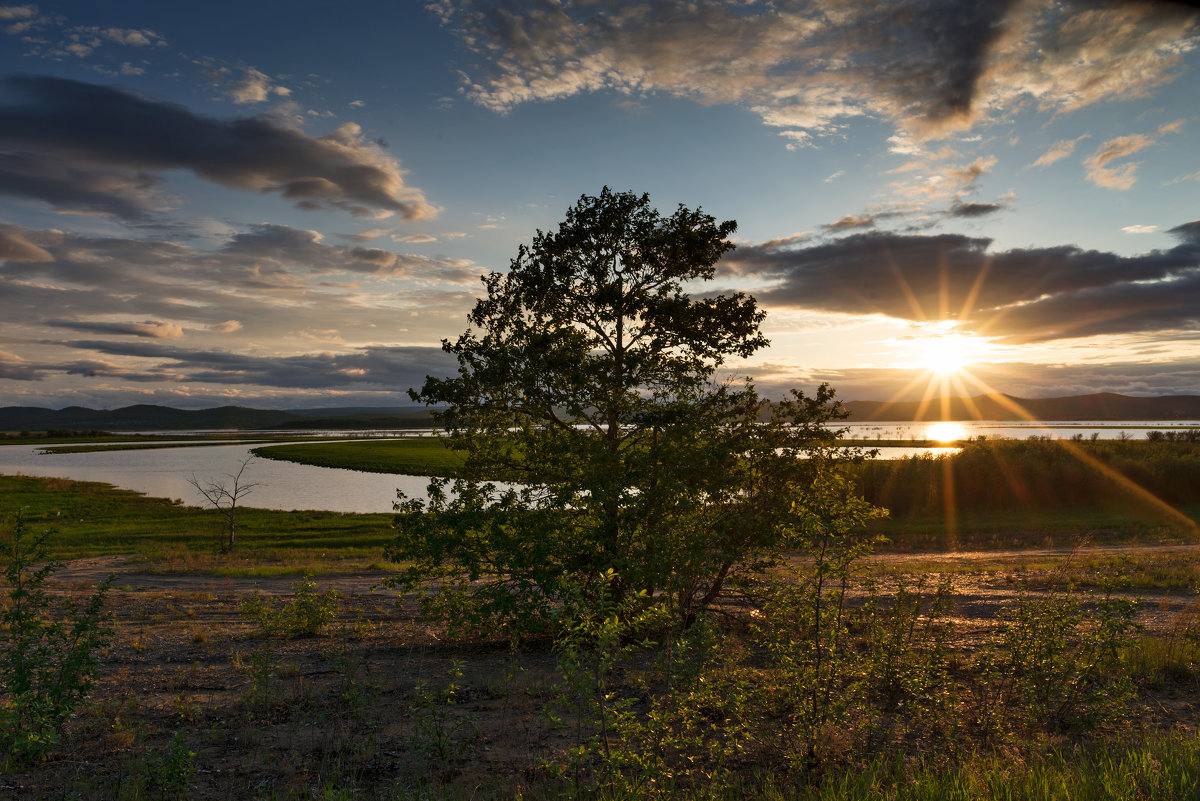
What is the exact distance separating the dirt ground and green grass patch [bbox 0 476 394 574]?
39.4 feet

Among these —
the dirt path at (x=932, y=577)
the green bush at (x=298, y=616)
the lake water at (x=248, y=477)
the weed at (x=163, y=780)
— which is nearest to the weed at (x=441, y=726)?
the weed at (x=163, y=780)

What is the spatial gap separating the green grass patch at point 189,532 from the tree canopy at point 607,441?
1492 cm

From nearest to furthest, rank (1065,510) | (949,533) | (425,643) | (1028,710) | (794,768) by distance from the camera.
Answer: (794,768)
(1028,710)
(425,643)
(949,533)
(1065,510)

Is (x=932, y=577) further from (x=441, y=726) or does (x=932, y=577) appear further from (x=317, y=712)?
(x=317, y=712)

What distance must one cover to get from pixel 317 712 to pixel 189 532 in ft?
113

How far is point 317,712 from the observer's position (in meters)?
8.98

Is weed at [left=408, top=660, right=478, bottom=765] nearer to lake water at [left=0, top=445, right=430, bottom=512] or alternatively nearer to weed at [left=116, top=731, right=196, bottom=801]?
weed at [left=116, top=731, right=196, bottom=801]

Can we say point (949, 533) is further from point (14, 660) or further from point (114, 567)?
point (114, 567)

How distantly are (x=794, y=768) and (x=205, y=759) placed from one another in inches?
265

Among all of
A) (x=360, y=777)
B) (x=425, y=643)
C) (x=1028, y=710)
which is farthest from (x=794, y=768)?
(x=425, y=643)

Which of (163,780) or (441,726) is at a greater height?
(163,780)

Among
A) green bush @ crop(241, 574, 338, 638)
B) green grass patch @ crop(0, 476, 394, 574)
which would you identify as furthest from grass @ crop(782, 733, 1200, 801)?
green grass patch @ crop(0, 476, 394, 574)

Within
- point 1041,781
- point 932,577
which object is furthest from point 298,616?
point 932,577

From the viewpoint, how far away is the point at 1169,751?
626 centimetres
